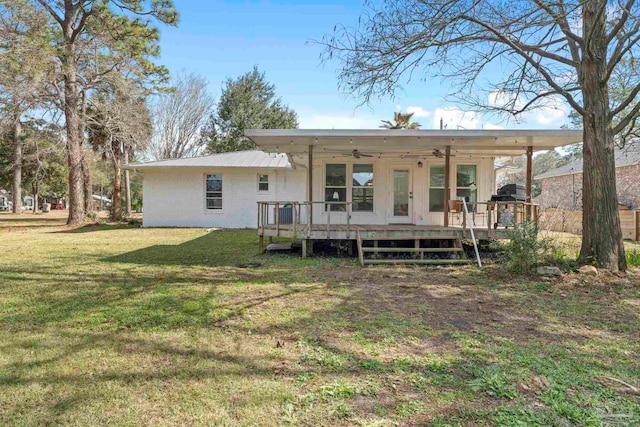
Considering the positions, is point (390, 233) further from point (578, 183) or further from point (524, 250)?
point (578, 183)

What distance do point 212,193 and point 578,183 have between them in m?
22.7

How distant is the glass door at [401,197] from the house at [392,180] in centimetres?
3

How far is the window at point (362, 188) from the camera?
1108 centimetres

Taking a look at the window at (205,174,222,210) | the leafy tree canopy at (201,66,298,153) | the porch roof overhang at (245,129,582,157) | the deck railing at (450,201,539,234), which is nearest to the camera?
the deck railing at (450,201,539,234)

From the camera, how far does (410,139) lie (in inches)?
349

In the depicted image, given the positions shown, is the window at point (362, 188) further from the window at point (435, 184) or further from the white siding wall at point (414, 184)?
the window at point (435, 184)

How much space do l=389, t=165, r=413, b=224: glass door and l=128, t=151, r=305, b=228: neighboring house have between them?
6.67 meters

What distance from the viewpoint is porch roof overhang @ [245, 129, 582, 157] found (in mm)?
8438

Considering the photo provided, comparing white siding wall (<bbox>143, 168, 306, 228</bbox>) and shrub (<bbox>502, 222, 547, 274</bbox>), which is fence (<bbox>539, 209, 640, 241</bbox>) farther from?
white siding wall (<bbox>143, 168, 306, 228</bbox>)

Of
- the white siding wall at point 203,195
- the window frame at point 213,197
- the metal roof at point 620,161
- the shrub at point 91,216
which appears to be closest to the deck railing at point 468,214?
the white siding wall at point 203,195

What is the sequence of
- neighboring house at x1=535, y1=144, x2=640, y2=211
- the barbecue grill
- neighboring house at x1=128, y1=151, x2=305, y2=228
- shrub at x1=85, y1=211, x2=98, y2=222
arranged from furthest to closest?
1. neighboring house at x1=535, y1=144, x2=640, y2=211
2. shrub at x1=85, y1=211, x2=98, y2=222
3. neighboring house at x1=128, y1=151, x2=305, y2=228
4. the barbecue grill

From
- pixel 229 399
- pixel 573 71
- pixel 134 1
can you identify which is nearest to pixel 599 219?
pixel 573 71

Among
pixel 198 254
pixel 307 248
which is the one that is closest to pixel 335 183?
pixel 307 248

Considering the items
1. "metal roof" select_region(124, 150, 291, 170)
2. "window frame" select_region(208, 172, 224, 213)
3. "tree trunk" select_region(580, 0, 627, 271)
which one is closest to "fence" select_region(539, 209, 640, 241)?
"tree trunk" select_region(580, 0, 627, 271)
